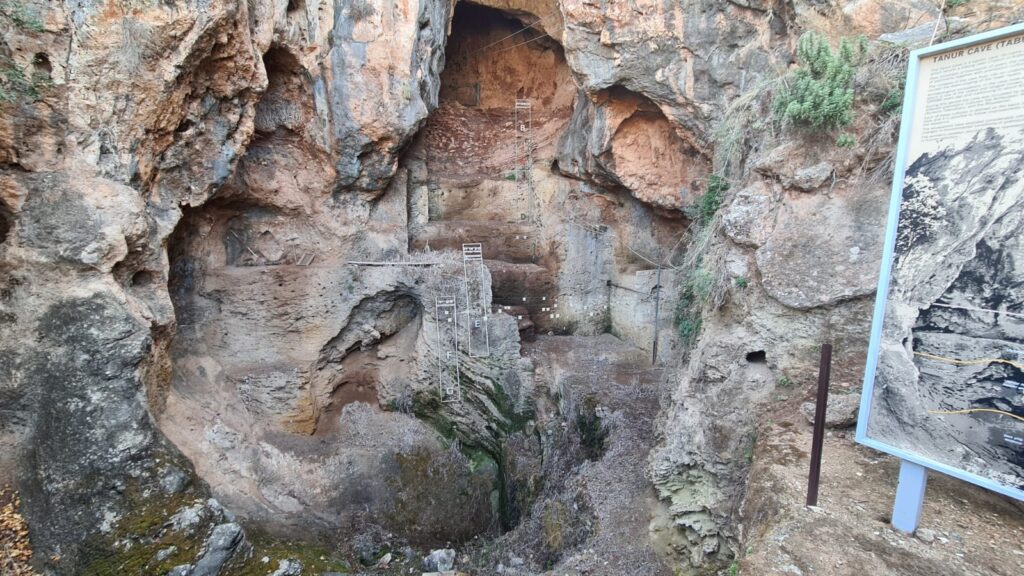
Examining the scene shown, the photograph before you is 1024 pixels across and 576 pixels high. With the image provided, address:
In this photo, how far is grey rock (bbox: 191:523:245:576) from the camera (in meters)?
5.45

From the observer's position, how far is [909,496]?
266cm

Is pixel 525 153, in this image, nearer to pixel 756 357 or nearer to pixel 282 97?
pixel 282 97

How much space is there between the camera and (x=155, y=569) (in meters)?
5.22

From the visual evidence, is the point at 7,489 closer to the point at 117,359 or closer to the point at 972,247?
the point at 117,359

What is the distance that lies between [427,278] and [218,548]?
16.7 feet

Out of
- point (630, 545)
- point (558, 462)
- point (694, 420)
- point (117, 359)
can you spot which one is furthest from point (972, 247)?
point (117, 359)

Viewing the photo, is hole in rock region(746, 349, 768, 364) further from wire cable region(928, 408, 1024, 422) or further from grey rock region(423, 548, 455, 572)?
grey rock region(423, 548, 455, 572)

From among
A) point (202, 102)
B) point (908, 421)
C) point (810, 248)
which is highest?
point (202, 102)

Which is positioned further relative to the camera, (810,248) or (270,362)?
(270,362)

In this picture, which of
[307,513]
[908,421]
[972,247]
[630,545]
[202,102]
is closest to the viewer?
[972,247]

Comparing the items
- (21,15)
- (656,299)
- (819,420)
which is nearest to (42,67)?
(21,15)

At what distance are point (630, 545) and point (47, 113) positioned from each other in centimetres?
739

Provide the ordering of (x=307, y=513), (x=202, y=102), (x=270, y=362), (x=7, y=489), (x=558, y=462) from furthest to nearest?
(x=270, y=362)
(x=307, y=513)
(x=558, y=462)
(x=202, y=102)
(x=7, y=489)

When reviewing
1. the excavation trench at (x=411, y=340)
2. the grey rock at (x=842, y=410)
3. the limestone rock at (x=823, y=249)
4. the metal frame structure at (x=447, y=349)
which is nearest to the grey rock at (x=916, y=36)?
the limestone rock at (x=823, y=249)
